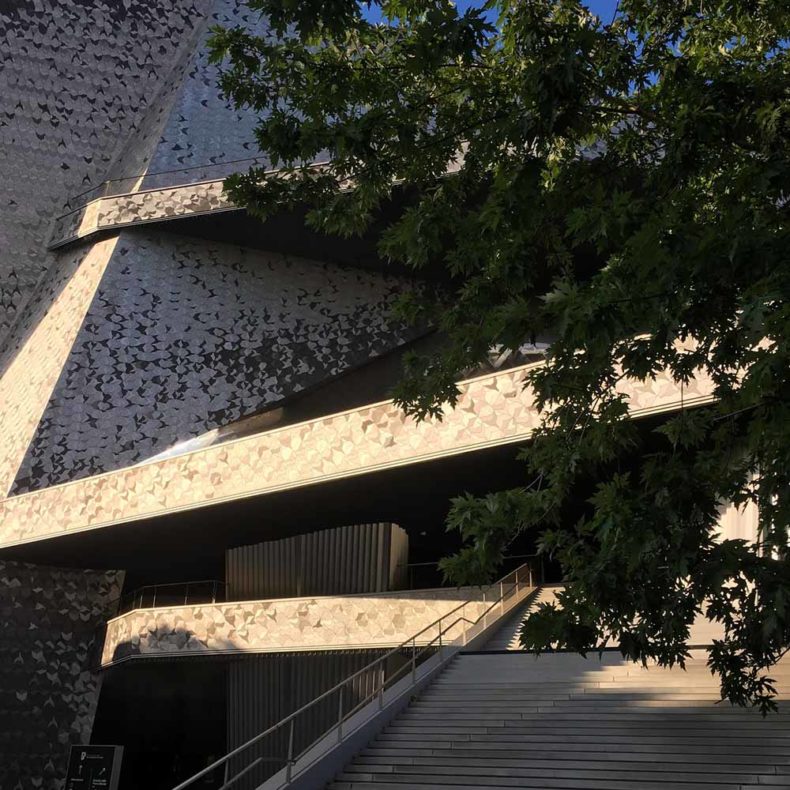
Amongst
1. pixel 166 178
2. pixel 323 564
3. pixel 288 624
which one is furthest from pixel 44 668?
pixel 166 178

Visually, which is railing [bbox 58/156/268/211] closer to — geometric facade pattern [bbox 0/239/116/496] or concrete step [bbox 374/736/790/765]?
geometric facade pattern [bbox 0/239/116/496]

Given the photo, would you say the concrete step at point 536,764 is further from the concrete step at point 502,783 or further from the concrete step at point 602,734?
the concrete step at point 602,734

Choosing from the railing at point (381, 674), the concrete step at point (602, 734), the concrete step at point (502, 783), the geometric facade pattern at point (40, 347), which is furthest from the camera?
the geometric facade pattern at point (40, 347)

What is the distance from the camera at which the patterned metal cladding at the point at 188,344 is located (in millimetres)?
20656

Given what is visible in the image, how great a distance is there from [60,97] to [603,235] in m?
22.2

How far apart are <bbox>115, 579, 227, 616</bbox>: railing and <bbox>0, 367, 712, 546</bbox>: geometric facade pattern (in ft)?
6.19

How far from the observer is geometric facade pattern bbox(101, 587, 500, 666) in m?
15.6

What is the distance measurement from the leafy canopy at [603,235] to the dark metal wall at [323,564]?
9172 millimetres

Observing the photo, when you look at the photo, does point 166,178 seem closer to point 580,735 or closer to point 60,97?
point 60,97

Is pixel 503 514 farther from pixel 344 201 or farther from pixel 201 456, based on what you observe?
pixel 201 456

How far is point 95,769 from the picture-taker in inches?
457

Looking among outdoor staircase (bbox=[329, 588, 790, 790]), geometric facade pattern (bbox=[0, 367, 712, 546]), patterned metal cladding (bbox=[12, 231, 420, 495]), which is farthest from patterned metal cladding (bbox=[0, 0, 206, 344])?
outdoor staircase (bbox=[329, 588, 790, 790])

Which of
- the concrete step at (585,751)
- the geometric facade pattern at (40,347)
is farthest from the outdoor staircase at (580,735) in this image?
the geometric facade pattern at (40,347)

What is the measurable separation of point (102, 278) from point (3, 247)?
13.2 feet
